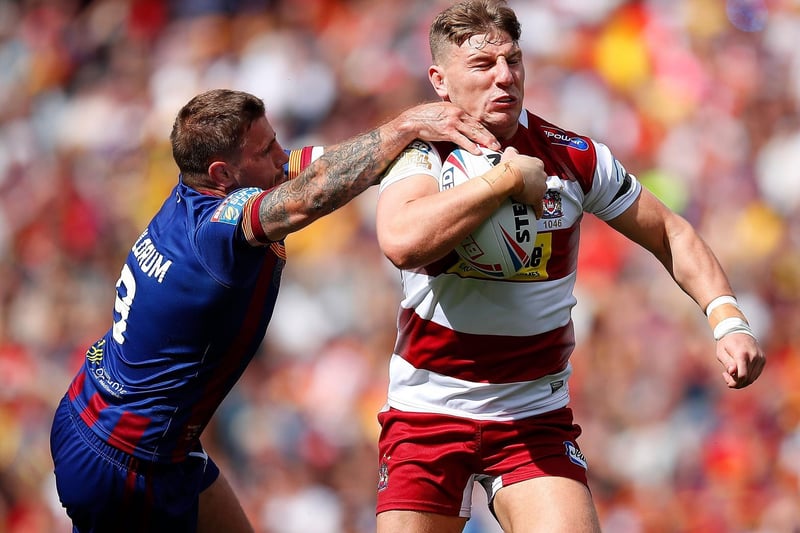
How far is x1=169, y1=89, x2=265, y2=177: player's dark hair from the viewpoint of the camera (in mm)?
4992

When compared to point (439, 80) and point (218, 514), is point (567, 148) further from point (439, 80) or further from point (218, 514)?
point (218, 514)

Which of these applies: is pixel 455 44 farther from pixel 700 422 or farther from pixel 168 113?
pixel 168 113

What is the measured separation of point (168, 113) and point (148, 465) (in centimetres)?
716

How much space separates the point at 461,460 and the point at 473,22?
1718mm

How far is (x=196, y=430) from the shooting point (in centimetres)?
516

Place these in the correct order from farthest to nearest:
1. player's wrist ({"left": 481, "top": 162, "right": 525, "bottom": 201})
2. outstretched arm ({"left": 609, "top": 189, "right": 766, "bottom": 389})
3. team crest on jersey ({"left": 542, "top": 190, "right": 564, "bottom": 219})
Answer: team crest on jersey ({"left": 542, "top": 190, "right": 564, "bottom": 219}) → outstretched arm ({"left": 609, "top": 189, "right": 766, "bottom": 389}) → player's wrist ({"left": 481, "top": 162, "right": 525, "bottom": 201})

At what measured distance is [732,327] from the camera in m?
4.28

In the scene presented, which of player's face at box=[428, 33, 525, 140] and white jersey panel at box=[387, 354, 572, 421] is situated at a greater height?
player's face at box=[428, 33, 525, 140]

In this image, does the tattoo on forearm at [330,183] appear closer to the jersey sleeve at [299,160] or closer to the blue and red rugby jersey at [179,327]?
the blue and red rugby jersey at [179,327]

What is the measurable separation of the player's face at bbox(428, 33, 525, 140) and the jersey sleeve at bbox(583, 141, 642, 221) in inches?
16.8

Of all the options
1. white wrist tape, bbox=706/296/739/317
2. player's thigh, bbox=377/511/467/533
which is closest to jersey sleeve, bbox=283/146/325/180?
player's thigh, bbox=377/511/467/533

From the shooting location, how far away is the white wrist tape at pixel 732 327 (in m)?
4.26

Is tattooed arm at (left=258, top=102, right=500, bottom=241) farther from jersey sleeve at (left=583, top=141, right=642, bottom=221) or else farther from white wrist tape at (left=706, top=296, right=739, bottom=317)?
white wrist tape at (left=706, top=296, right=739, bottom=317)

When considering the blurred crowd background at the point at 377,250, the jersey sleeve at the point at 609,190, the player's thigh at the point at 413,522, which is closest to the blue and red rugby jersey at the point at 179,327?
the player's thigh at the point at 413,522
